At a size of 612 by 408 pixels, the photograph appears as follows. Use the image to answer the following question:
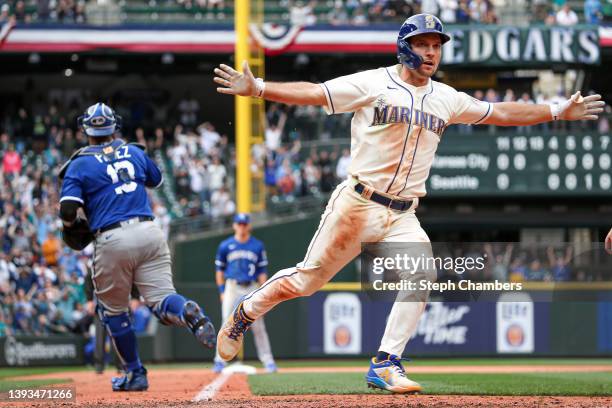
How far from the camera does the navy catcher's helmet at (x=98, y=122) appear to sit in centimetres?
850

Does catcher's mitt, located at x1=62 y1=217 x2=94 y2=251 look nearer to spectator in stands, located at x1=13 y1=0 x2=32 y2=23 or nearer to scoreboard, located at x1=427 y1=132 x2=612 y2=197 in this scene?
scoreboard, located at x1=427 y1=132 x2=612 y2=197

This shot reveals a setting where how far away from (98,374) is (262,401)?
20.7 feet

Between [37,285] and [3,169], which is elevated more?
[3,169]

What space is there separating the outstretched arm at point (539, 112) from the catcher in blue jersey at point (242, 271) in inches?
254

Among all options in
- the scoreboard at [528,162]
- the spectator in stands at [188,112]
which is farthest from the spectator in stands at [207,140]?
the scoreboard at [528,162]

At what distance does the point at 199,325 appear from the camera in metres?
8.02

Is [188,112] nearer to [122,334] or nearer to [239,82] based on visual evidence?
[122,334]

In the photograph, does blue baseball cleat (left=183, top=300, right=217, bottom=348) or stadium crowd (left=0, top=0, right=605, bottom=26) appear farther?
stadium crowd (left=0, top=0, right=605, bottom=26)

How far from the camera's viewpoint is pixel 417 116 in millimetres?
6867

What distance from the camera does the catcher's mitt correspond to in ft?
27.2

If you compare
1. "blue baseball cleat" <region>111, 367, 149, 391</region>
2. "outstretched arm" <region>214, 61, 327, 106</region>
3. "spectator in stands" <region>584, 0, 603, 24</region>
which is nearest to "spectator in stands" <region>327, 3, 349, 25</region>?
"spectator in stands" <region>584, 0, 603, 24</region>

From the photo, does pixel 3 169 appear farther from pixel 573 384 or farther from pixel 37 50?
pixel 573 384

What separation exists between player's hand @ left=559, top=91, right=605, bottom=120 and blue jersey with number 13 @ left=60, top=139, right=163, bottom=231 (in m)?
3.33

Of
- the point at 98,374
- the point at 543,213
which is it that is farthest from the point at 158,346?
the point at 543,213
